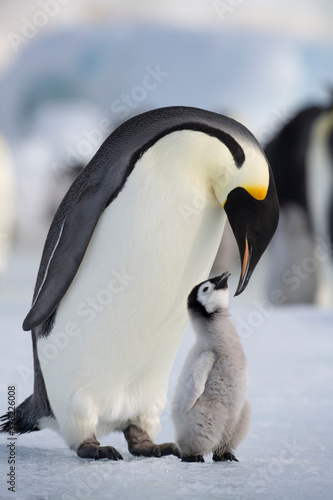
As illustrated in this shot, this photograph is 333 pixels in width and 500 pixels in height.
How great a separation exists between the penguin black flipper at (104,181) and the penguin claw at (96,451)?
0.85 feet

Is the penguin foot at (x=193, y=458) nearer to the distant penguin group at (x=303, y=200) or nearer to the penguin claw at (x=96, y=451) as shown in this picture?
the penguin claw at (x=96, y=451)

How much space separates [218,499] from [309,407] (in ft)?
3.09

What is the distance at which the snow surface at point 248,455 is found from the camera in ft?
3.91

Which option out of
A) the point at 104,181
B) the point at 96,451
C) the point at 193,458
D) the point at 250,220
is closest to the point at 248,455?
the point at 193,458

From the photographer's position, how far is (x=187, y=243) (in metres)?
1.47

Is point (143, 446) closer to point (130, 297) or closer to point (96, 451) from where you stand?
point (96, 451)

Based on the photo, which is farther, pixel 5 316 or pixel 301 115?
pixel 301 115

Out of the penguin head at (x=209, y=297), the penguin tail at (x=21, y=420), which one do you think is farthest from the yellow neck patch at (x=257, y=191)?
the penguin tail at (x=21, y=420)

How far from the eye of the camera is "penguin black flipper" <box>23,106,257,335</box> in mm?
1442

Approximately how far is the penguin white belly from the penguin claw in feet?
0.09

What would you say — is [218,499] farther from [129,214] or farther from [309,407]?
[309,407]

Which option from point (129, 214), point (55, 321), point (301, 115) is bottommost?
point (55, 321)

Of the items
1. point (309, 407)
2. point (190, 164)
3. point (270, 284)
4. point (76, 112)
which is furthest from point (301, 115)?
point (76, 112)

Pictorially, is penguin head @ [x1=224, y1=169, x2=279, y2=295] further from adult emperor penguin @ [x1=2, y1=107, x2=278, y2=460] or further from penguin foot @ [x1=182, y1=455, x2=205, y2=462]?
penguin foot @ [x1=182, y1=455, x2=205, y2=462]
